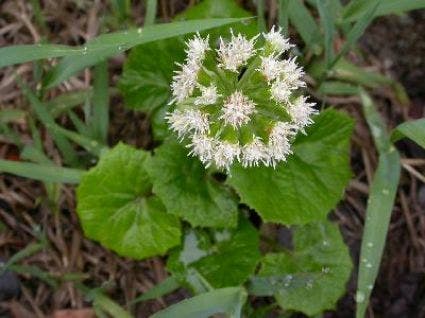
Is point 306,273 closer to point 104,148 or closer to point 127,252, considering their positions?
point 127,252

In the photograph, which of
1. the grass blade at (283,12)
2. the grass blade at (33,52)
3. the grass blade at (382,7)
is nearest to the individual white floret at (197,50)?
the grass blade at (33,52)

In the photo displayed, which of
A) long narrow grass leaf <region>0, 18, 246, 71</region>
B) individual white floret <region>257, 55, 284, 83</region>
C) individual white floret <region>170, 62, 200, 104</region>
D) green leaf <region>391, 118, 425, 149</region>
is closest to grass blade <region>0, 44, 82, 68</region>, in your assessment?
long narrow grass leaf <region>0, 18, 246, 71</region>

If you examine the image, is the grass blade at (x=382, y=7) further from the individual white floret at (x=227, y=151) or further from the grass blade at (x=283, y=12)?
the individual white floret at (x=227, y=151)

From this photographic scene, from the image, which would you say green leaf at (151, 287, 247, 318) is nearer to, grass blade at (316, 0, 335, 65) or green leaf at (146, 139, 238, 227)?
green leaf at (146, 139, 238, 227)

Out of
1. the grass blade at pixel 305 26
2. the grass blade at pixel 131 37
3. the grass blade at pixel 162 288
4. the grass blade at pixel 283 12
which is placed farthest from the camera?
the grass blade at pixel 305 26

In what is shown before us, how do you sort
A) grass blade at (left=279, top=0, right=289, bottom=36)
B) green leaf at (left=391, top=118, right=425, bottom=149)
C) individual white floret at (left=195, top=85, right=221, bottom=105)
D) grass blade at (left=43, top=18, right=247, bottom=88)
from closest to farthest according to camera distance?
1. individual white floret at (left=195, top=85, right=221, bottom=105)
2. grass blade at (left=43, top=18, right=247, bottom=88)
3. green leaf at (left=391, top=118, right=425, bottom=149)
4. grass blade at (left=279, top=0, right=289, bottom=36)
